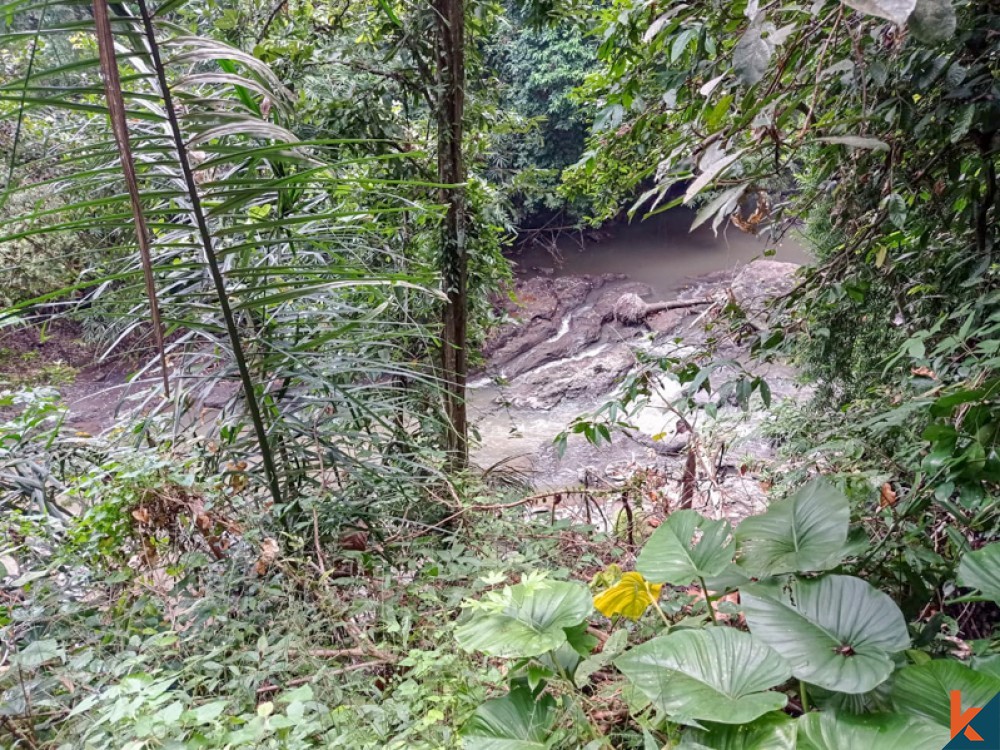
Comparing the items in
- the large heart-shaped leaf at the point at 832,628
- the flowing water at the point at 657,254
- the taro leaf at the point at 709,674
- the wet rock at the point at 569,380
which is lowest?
the wet rock at the point at 569,380

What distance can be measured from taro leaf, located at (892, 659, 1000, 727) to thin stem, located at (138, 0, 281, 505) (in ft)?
3.36

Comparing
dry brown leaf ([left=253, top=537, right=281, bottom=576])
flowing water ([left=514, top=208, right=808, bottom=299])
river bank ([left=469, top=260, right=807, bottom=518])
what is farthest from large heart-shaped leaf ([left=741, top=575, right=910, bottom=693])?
flowing water ([left=514, top=208, right=808, bottom=299])

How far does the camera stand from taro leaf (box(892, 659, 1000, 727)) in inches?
19.8

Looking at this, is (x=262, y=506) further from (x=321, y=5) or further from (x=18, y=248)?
(x=18, y=248)

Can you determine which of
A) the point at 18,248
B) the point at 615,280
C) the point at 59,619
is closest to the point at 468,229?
the point at 59,619

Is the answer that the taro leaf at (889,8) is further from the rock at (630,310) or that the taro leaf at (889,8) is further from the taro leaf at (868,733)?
the rock at (630,310)

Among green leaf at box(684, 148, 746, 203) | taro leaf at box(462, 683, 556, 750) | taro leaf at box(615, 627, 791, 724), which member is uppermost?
green leaf at box(684, 148, 746, 203)

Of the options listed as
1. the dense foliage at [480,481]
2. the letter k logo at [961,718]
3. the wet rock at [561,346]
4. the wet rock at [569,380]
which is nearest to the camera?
the letter k logo at [961,718]

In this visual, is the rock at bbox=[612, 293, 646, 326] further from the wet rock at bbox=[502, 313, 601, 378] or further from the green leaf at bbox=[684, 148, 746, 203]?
the green leaf at bbox=[684, 148, 746, 203]

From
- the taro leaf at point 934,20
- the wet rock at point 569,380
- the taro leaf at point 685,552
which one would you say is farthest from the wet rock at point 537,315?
the taro leaf at point 934,20

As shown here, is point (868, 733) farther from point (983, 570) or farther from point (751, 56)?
point (751, 56)

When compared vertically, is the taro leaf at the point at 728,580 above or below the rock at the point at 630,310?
above

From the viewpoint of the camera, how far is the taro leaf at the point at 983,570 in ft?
1.81

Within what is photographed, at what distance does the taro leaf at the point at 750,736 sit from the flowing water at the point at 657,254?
761cm
